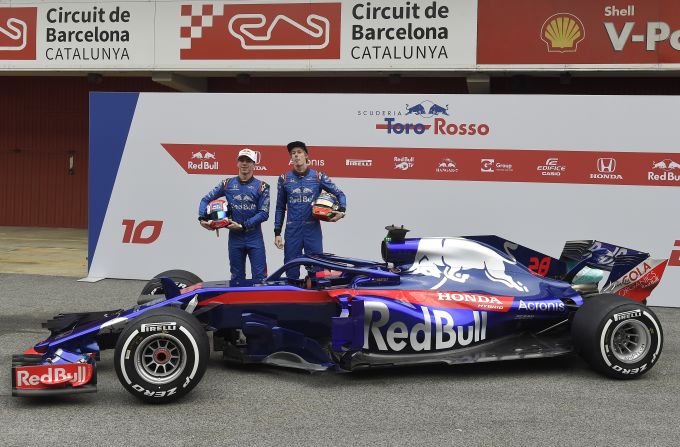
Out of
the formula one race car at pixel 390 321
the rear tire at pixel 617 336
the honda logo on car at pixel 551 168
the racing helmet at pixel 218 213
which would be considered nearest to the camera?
the formula one race car at pixel 390 321

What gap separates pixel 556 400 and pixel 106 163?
23.4 ft

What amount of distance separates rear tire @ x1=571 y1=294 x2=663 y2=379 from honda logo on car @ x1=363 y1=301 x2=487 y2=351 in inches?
31.2

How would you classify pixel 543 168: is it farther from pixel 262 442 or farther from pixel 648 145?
pixel 262 442

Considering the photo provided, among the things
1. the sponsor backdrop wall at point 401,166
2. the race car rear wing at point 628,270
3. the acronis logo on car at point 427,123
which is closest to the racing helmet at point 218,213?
the sponsor backdrop wall at point 401,166

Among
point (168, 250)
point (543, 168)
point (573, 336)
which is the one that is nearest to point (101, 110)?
point (168, 250)

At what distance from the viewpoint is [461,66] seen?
1385 centimetres

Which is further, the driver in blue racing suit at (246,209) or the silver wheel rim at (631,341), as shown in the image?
the driver in blue racing suit at (246,209)

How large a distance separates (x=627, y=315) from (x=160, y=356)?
127 inches

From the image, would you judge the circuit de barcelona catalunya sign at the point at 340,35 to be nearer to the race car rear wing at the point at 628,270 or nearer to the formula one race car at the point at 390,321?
the race car rear wing at the point at 628,270

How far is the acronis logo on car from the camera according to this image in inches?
385

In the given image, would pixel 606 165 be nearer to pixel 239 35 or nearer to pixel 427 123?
pixel 427 123

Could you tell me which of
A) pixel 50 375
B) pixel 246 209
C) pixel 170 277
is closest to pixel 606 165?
pixel 246 209

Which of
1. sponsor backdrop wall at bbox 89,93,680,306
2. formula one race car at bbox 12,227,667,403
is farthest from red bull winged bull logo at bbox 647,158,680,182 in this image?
formula one race car at bbox 12,227,667,403

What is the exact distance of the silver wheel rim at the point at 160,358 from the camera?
5184 millimetres
